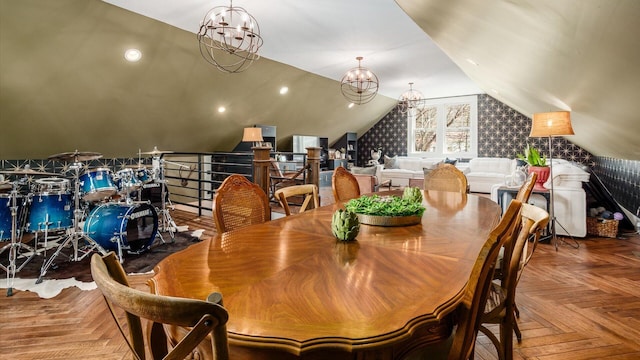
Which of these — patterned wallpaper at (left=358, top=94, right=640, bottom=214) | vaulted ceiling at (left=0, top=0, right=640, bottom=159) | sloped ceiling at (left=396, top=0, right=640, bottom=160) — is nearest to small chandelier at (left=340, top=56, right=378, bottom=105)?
vaulted ceiling at (left=0, top=0, right=640, bottom=159)

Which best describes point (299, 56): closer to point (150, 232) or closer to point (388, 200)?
point (150, 232)

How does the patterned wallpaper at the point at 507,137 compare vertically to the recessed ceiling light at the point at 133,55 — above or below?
below

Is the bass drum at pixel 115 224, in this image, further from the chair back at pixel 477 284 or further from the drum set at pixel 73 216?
the chair back at pixel 477 284

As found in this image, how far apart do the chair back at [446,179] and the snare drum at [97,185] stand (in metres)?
3.03

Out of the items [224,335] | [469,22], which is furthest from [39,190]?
[469,22]

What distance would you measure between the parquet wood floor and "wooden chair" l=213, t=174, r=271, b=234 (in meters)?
0.85

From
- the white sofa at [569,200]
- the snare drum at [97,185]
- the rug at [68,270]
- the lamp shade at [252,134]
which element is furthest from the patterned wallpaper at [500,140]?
the snare drum at [97,185]

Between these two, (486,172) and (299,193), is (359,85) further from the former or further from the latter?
(299,193)

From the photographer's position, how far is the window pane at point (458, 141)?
29.9 ft

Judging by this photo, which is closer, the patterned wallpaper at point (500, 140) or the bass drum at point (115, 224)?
the bass drum at point (115, 224)

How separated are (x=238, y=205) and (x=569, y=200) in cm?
400

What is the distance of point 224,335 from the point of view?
21.4 inches

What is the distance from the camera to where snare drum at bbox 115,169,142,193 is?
3659 millimetres

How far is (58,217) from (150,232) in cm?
75
